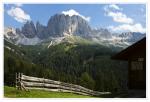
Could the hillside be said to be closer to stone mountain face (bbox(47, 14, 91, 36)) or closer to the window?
stone mountain face (bbox(47, 14, 91, 36))

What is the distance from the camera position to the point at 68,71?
16125mm

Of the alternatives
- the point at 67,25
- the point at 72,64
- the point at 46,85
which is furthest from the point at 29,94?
the point at 67,25

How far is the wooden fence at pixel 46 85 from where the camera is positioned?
631 inches

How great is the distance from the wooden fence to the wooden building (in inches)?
58.0

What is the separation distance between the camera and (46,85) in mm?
16359

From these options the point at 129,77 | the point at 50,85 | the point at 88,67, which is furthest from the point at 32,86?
the point at 129,77

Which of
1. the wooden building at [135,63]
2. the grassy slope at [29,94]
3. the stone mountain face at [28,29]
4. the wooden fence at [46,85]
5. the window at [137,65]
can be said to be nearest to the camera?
the grassy slope at [29,94]

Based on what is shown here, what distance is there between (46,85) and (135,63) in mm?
3257

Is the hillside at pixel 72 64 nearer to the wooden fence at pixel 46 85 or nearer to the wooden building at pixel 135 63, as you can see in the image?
the wooden fence at pixel 46 85

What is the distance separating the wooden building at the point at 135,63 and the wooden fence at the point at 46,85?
1.47m

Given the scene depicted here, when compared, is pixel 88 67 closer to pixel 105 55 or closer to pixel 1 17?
pixel 105 55

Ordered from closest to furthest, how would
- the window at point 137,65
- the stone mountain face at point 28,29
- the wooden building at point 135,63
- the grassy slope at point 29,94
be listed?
the grassy slope at point 29,94 < the stone mountain face at point 28,29 < the wooden building at point 135,63 < the window at point 137,65

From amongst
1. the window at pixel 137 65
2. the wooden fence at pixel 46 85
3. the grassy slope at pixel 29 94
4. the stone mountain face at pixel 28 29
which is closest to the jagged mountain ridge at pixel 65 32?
the stone mountain face at pixel 28 29

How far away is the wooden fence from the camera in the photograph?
1603cm
